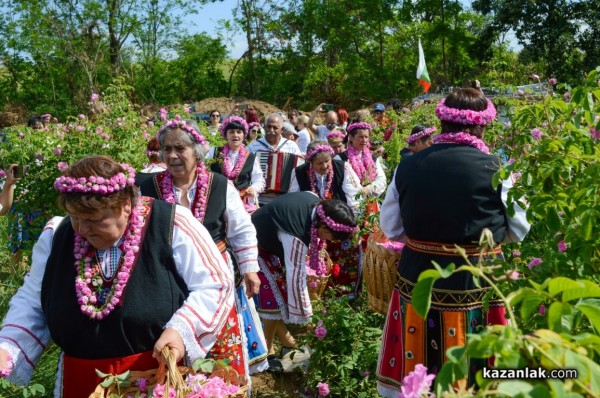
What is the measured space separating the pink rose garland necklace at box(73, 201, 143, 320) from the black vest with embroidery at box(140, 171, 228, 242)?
1.15 meters

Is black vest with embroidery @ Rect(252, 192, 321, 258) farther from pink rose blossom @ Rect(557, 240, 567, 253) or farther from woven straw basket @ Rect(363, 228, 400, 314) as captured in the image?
pink rose blossom @ Rect(557, 240, 567, 253)

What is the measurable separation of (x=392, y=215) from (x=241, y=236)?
2.86 feet

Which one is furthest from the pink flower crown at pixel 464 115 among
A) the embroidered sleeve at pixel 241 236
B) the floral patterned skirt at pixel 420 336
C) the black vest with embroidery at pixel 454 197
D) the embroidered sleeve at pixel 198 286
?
the embroidered sleeve at pixel 198 286

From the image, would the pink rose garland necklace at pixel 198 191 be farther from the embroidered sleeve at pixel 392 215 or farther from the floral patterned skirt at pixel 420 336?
the floral patterned skirt at pixel 420 336

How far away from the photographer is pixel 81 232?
2141 mm

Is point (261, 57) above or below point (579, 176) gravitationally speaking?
above

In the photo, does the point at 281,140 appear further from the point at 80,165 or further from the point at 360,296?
the point at 80,165

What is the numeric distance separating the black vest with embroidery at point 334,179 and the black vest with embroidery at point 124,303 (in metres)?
3.60

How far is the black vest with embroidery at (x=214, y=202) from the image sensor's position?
135 inches

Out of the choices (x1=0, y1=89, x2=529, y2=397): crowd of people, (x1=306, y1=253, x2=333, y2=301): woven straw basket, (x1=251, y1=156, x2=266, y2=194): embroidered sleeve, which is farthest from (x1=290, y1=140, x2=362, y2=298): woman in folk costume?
(x1=306, y1=253, x2=333, y2=301): woven straw basket

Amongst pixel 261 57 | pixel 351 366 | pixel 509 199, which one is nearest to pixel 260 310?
pixel 351 366

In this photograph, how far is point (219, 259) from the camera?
2328 millimetres

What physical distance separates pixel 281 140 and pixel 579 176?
589cm

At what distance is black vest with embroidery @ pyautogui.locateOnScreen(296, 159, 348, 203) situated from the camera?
19.1ft
